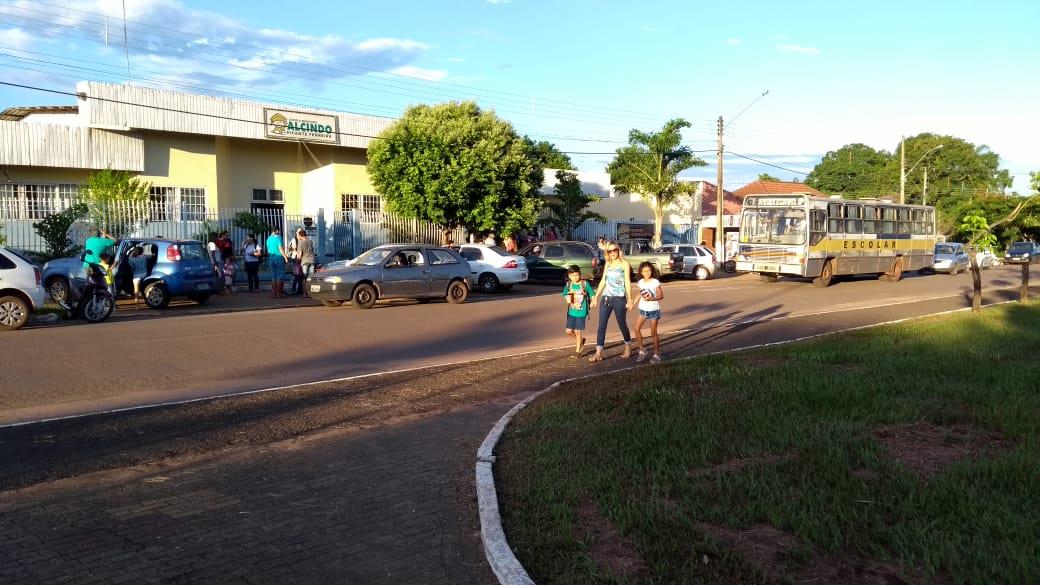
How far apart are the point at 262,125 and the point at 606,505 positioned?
28.1 metres

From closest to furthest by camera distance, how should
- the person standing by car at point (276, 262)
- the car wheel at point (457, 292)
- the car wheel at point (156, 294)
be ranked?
the car wheel at point (156, 294), the car wheel at point (457, 292), the person standing by car at point (276, 262)

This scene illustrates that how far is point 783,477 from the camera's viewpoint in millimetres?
5734

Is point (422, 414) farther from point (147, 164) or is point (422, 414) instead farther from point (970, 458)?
point (147, 164)

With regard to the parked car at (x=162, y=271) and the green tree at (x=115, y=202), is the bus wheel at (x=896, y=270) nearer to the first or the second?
the parked car at (x=162, y=271)

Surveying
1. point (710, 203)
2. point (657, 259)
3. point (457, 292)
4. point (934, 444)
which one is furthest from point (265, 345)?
point (710, 203)

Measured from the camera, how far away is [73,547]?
16.2ft

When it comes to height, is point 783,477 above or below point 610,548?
above

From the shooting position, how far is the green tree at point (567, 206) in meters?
38.2

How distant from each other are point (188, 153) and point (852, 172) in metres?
66.0

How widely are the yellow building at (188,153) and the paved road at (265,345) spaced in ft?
40.3

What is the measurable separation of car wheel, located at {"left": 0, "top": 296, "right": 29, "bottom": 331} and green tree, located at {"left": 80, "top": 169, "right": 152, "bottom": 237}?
33.5 ft

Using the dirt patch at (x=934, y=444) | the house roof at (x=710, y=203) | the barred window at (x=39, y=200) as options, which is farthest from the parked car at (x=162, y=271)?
the house roof at (x=710, y=203)

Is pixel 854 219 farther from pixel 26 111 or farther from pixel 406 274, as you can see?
pixel 26 111

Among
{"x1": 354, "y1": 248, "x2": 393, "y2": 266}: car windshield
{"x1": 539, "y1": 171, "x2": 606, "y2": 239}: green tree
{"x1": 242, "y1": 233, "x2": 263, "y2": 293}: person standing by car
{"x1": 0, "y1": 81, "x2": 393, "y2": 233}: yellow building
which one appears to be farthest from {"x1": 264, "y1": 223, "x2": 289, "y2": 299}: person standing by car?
{"x1": 539, "y1": 171, "x2": 606, "y2": 239}: green tree
